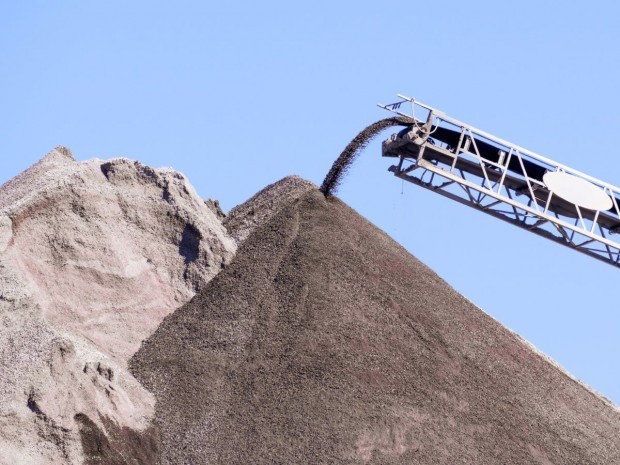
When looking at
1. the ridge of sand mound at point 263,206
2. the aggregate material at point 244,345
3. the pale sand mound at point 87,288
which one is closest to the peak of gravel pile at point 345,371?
the aggregate material at point 244,345

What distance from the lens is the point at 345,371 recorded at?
42625 mm

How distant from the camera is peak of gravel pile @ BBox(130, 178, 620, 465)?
40.9 m

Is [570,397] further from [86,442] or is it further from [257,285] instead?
[86,442]

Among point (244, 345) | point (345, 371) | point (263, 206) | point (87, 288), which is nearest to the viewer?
point (345, 371)

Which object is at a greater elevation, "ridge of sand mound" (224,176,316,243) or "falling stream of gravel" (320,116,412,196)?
"falling stream of gravel" (320,116,412,196)

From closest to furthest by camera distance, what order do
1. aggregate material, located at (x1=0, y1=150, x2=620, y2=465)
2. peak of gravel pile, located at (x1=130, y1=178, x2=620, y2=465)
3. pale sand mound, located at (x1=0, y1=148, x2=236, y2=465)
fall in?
1. pale sand mound, located at (x1=0, y1=148, x2=236, y2=465)
2. aggregate material, located at (x1=0, y1=150, x2=620, y2=465)
3. peak of gravel pile, located at (x1=130, y1=178, x2=620, y2=465)

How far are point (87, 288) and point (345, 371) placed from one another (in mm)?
8685

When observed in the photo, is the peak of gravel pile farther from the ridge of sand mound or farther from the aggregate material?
the ridge of sand mound

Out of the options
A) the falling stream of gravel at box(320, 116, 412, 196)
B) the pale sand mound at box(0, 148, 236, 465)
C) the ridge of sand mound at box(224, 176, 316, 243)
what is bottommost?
the pale sand mound at box(0, 148, 236, 465)

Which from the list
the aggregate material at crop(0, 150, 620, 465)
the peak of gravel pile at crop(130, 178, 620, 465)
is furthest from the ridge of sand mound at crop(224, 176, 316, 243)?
the peak of gravel pile at crop(130, 178, 620, 465)

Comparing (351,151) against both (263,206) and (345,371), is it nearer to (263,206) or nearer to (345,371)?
(263,206)

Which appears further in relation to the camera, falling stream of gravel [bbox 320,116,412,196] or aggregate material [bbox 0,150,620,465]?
falling stream of gravel [bbox 320,116,412,196]

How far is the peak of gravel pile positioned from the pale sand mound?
925 millimetres

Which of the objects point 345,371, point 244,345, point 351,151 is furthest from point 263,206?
point 345,371
